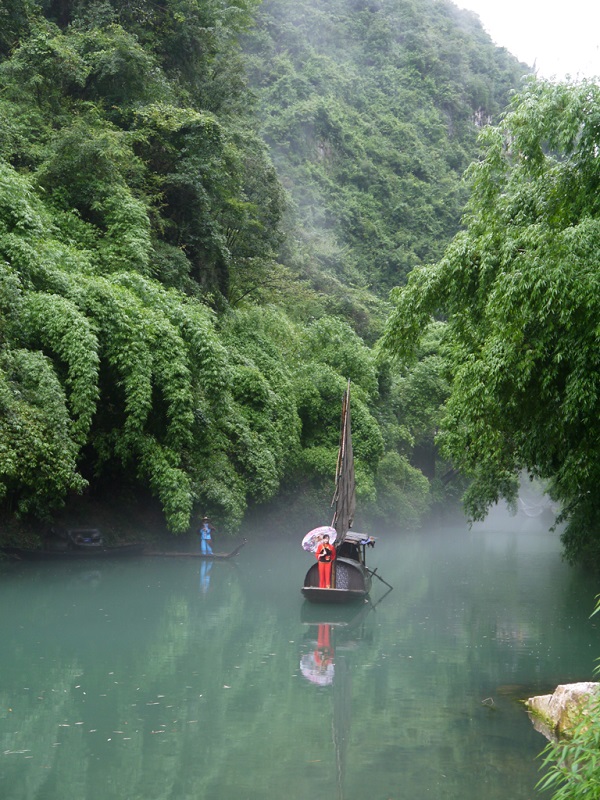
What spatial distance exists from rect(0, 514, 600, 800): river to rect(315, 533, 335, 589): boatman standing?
1.95 feet

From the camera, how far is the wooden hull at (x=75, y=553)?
1891cm

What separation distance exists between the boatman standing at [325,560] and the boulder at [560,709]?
726cm

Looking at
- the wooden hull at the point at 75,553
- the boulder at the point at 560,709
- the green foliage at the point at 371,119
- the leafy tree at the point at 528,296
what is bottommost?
the boulder at the point at 560,709

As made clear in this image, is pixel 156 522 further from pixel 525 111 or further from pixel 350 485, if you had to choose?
pixel 525 111

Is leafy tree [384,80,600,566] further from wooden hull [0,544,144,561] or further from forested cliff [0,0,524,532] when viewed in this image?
wooden hull [0,544,144,561]

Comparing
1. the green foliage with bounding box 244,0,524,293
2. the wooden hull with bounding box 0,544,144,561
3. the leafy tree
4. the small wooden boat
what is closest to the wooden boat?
the small wooden boat

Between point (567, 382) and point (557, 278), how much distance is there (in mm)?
1114

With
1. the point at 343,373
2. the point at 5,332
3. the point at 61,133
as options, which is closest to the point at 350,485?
the point at 5,332

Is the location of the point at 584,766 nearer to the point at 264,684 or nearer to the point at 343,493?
the point at 264,684

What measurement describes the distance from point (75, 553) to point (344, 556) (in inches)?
245

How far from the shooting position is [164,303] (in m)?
20.3

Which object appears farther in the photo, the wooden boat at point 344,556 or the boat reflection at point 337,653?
the wooden boat at point 344,556

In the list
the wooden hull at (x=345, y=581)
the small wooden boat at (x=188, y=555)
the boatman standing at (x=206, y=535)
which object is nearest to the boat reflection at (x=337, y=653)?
the wooden hull at (x=345, y=581)

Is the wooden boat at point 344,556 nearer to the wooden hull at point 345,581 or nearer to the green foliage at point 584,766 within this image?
the wooden hull at point 345,581
